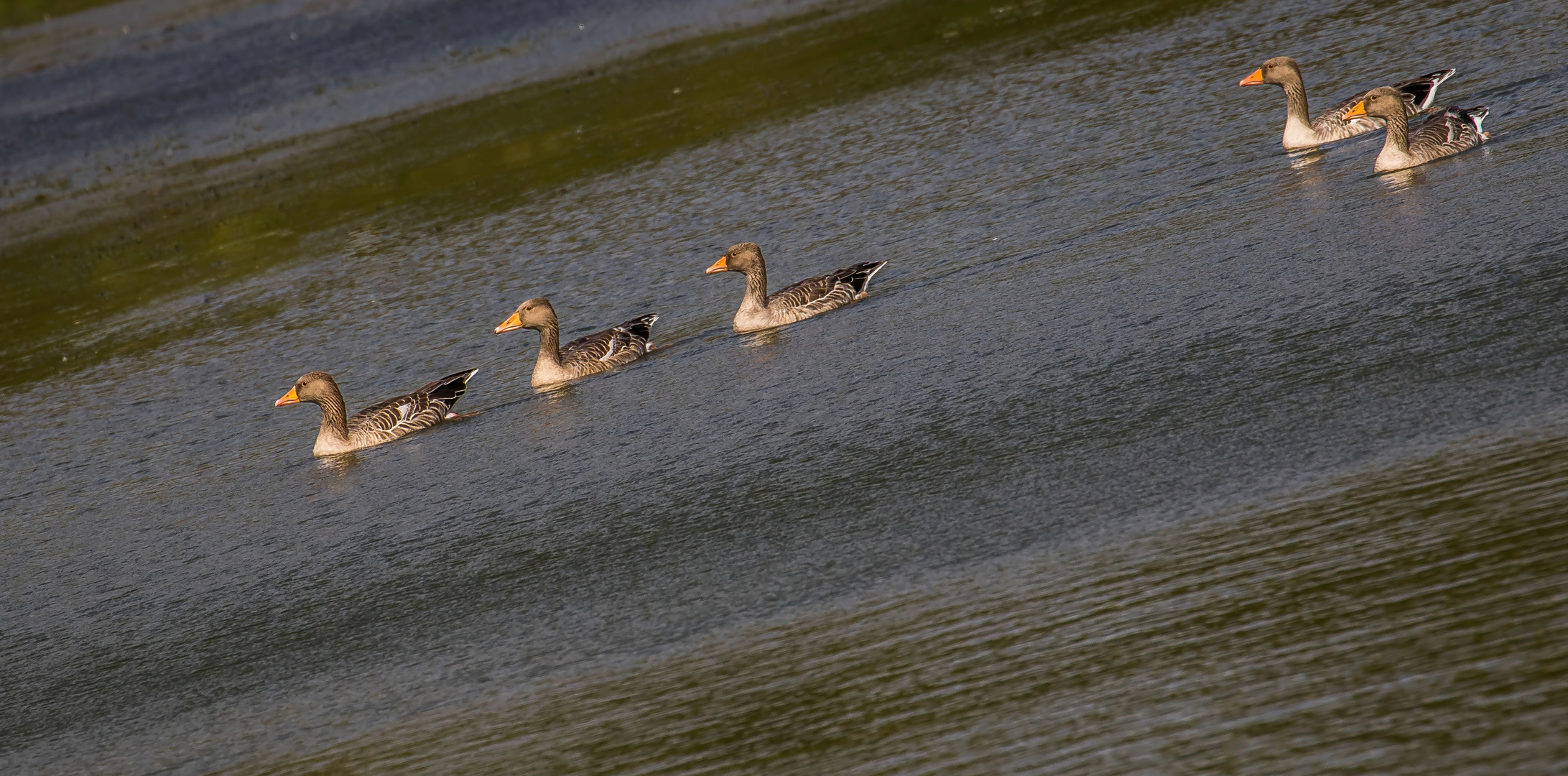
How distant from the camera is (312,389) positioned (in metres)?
10.3

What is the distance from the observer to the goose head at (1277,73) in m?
11.8

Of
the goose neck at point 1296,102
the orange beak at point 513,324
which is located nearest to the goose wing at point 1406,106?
the goose neck at point 1296,102

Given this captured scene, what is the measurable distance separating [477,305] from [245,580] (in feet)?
16.1

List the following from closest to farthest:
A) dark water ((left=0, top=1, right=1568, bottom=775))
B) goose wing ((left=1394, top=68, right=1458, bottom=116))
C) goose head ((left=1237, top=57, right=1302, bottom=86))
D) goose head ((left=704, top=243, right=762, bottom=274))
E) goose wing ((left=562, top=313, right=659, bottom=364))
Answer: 1. dark water ((left=0, top=1, right=1568, bottom=775))
2. goose wing ((left=562, top=313, right=659, bottom=364))
3. goose head ((left=704, top=243, right=762, bottom=274))
4. goose wing ((left=1394, top=68, right=1458, bottom=116))
5. goose head ((left=1237, top=57, right=1302, bottom=86))

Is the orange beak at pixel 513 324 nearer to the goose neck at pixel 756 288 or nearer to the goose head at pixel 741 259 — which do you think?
the goose head at pixel 741 259

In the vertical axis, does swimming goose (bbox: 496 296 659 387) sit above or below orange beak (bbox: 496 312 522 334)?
below

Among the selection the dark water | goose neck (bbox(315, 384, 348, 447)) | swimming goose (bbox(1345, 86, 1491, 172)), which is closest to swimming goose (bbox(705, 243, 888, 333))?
the dark water

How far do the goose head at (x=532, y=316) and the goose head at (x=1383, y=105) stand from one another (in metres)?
5.74

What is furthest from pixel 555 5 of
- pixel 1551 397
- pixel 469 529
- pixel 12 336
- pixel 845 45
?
pixel 1551 397

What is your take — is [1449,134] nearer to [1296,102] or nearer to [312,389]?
[1296,102]

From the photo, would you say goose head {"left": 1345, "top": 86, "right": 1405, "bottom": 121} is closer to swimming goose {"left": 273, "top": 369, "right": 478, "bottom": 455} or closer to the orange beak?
the orange beak

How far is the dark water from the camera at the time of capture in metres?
5.07

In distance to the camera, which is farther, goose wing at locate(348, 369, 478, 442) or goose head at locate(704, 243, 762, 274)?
goose head at locate(704, 243, 762, 274)

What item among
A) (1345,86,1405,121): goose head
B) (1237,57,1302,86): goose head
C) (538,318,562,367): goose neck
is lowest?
(538,318,562,367): goose neck
